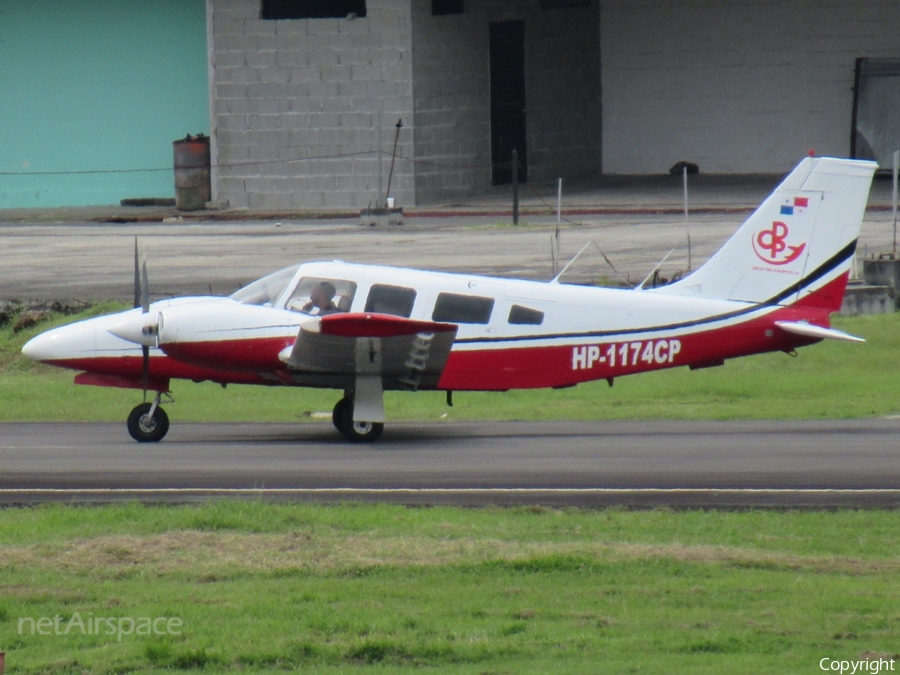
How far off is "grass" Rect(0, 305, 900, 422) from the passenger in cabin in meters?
3.18

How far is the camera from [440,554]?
965cm

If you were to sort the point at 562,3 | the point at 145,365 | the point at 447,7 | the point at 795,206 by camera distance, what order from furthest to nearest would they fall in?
1. the point at 562,3
2. the point at 447,7
3. the point at 795,206
4. the point at 145,365

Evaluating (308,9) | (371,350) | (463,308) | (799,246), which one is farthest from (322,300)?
(308,9)

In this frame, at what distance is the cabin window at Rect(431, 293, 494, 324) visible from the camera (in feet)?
50.1

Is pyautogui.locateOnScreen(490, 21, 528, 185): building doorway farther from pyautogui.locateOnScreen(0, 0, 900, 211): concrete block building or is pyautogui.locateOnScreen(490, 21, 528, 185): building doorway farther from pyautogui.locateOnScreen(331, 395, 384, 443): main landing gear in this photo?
pyautogui.locateOnScreen(331, 395, 384, 443): main landing gear

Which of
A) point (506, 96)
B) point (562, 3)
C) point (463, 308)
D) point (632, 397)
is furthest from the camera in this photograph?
point (562, 3)

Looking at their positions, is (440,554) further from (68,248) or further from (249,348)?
(68,248)

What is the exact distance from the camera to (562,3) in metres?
39.9

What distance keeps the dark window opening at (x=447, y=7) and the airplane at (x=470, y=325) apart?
2001 centimetres

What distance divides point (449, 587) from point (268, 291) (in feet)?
23.2

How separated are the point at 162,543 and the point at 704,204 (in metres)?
25.8

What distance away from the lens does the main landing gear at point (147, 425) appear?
1539 cm

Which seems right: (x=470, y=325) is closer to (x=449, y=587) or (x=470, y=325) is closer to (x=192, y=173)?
(x=449, y=587)

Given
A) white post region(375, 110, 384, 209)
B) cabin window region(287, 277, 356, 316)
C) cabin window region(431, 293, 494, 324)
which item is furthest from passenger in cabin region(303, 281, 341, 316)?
white post region(375, 110, 384, 209)
